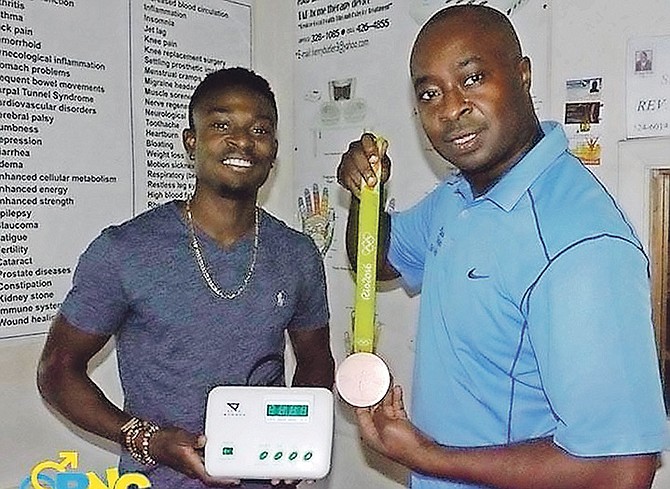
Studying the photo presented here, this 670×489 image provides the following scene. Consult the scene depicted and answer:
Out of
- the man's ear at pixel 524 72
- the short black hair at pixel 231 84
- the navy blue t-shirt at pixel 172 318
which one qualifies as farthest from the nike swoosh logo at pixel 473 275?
the short black hair at pixel 231 84

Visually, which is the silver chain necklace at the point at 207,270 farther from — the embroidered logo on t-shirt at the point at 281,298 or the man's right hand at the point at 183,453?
the man's right hand at the point at 183,453

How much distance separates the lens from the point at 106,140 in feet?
5.90

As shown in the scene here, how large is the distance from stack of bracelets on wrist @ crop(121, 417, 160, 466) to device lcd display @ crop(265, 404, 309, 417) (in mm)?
208

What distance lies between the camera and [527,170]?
100cm

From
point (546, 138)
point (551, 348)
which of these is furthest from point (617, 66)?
point (551, 348)

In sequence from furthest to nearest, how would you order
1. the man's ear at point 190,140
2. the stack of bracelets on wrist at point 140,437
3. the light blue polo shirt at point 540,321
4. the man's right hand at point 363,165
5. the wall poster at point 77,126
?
the wall poster at point 77,126 < the man's ear at point 190,140 < the stack of bracelets on wrist at point 140,437 < the man's right hand at point 363,165 < the light blue polo shirt at point 540,321

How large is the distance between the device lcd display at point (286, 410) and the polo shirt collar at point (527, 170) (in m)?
→ 0.42

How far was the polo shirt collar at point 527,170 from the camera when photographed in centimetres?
99

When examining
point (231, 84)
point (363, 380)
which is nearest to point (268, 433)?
point (363, 380)

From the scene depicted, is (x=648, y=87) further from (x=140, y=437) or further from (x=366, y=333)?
(x=140, y=437)

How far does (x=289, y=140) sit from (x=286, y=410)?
1098 millimetres

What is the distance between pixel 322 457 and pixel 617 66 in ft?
2.84

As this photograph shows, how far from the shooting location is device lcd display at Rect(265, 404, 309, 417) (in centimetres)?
115

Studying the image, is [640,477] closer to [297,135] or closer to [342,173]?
[342,173]
